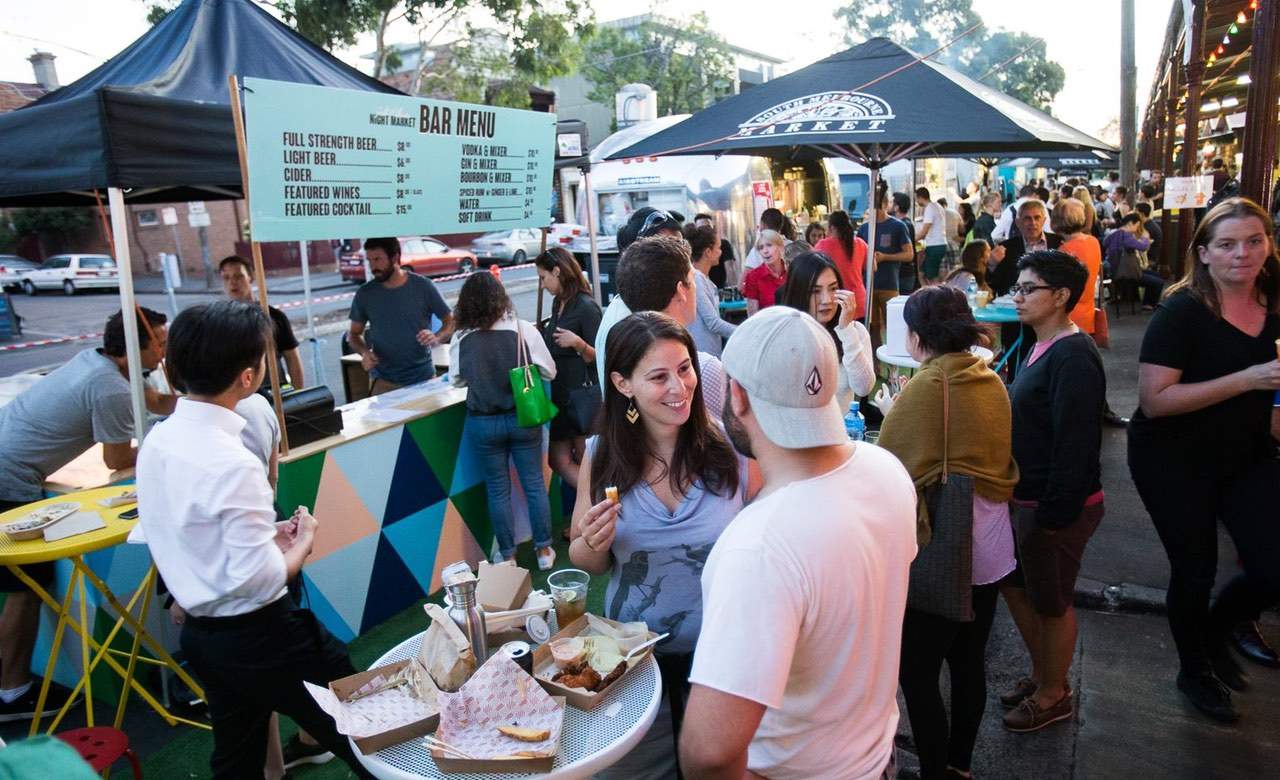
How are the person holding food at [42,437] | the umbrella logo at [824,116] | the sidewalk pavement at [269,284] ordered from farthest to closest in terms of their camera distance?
the sidewalk pavement at [269,284] → the umbrella logo at [824,116] → the person holding food at [42,437]

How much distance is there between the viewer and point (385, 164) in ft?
13.2

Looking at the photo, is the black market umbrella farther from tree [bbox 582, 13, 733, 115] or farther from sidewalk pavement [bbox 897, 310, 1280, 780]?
tree [bbox 582, 13, 733, 115]

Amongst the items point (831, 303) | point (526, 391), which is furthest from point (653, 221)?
point (831, 303)

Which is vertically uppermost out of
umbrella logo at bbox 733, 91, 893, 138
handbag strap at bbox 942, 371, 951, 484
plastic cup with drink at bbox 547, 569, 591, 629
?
umbrella logo at bbox 733, 91, 893, 138

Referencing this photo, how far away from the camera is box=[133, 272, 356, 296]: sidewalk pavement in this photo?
2580cm

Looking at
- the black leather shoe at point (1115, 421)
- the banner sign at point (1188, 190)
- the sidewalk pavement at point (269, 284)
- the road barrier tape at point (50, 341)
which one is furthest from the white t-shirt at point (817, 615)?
the sidewalk pavement at point (269, 284)

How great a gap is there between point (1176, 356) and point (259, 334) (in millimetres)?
2959

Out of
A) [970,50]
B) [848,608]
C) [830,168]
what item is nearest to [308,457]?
[848,608]

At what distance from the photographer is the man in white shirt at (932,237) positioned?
11588 millimetres

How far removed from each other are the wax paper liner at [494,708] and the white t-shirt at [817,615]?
493mm

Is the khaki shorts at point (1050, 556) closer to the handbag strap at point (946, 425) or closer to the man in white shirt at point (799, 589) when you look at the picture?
the handbag strap at point (946, 425)

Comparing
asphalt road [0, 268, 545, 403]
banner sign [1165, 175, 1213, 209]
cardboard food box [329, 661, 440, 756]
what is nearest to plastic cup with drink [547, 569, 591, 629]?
cardboard food box [329, 661, 440, 756]

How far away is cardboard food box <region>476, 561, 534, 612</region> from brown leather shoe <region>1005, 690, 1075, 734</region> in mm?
2031

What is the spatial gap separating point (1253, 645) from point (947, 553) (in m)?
2.14
